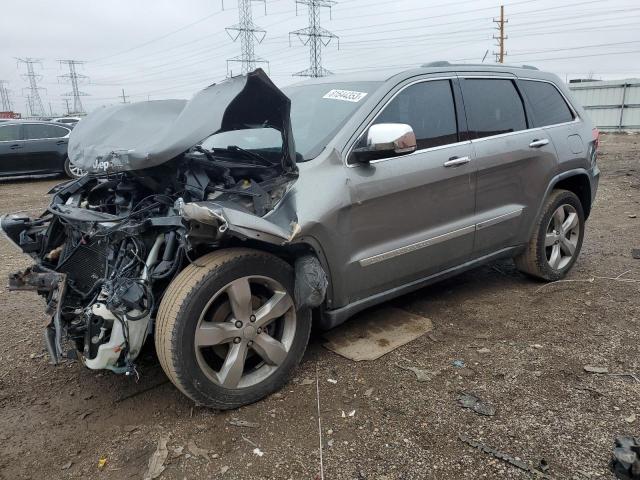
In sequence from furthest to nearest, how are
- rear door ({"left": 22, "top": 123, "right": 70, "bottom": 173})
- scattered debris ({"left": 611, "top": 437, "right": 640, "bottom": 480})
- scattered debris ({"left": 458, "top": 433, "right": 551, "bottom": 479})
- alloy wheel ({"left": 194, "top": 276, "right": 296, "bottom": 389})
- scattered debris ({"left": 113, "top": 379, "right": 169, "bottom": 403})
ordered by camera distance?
rear door ({"left": 22, "top": 123, "right": 70, "bottom": 173})
scattered debris ({"left": 113, "top": 379, "right": 169, "bottom": 403})
alloy wheel ({"left": 194, "top": 276, "right": 296, "bottom": 389})
scattered debris ({"left": 458, "top": 433, "right": 551, "bottom": 479})
scattered debris ({"left": 611, "top": 437, "right": 640, "bottom": 480})

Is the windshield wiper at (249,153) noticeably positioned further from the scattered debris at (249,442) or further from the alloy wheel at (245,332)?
the scattered debris at (249,442)

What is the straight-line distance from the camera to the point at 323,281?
2.86 metres

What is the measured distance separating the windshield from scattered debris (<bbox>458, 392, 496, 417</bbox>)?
1652 millimetres

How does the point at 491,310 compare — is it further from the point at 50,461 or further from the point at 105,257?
the point at 50,461

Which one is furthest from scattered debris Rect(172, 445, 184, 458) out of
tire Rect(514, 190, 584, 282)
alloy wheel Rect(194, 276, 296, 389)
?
tire Rect(514, 190, 584, 282)

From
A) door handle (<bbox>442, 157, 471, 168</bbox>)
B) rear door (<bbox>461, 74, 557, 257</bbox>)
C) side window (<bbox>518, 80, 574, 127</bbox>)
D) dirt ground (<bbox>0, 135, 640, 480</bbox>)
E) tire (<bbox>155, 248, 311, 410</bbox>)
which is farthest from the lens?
side window (<bbox>518, 80, 574, 127</bbox>)

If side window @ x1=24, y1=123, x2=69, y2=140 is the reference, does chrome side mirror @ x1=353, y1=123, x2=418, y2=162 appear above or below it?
above

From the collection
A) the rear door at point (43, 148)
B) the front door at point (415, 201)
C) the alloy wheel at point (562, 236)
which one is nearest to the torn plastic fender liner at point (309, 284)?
the front door at point (415, 201)

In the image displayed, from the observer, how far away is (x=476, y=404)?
285 cm

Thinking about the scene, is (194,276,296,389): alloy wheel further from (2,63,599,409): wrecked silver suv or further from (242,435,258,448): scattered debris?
(242,435,258,448): scattered debris

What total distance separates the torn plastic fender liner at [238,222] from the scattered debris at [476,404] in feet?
4.31

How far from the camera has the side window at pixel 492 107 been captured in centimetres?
390

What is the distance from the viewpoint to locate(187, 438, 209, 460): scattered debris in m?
2.50

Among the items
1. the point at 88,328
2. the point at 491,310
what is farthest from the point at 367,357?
the point at 88,328
